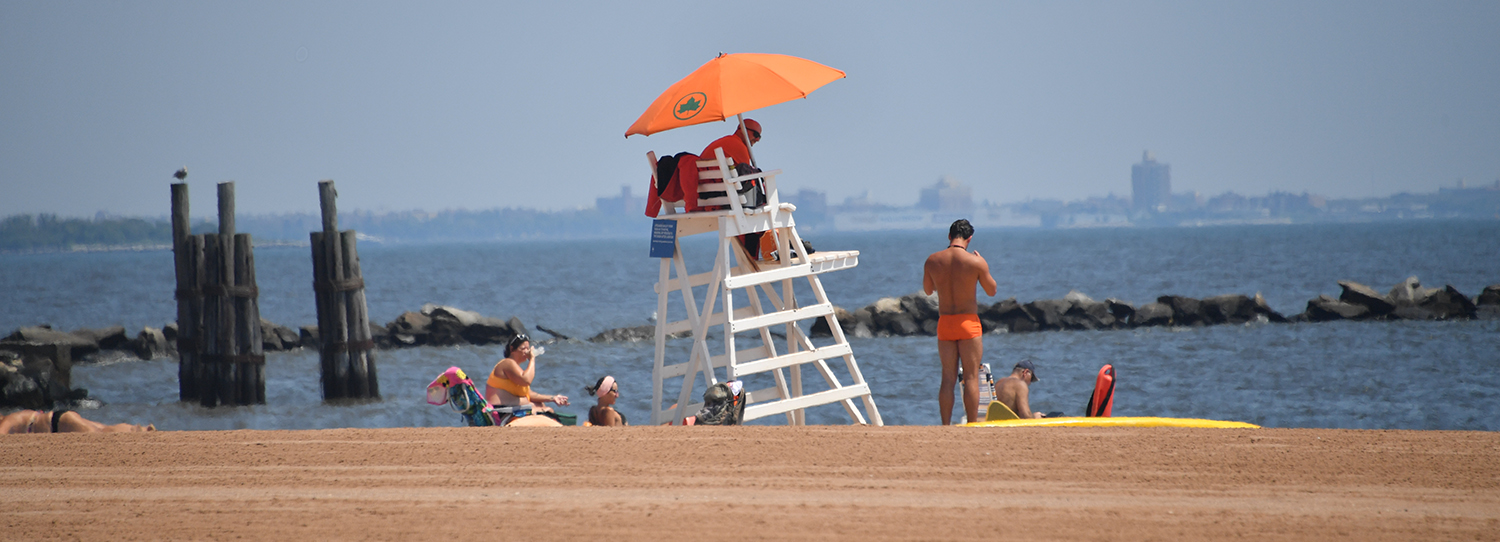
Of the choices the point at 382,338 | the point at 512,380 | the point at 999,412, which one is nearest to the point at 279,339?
the point at 382,338

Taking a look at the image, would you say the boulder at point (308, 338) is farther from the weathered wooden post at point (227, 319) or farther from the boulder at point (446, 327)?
the weathered wooden post at point (227, 319)

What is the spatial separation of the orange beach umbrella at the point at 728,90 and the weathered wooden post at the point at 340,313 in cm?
809

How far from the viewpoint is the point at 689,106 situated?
859cm

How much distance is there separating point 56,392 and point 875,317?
18.1 m

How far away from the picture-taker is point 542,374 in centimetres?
2186

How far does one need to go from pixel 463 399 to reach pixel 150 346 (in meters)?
20.2

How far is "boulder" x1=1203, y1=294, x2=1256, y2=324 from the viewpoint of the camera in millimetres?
29766

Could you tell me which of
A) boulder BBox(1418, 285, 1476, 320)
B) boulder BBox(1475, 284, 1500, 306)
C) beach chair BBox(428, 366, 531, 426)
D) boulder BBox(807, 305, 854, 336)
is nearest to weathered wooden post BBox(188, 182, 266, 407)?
beach chair BBox(428, 366, 531, 426)

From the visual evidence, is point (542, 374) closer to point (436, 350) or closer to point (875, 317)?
point (436, 350)

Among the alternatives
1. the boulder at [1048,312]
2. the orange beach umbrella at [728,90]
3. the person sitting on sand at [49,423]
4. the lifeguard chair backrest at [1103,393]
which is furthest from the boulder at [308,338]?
the lifeguard chair backrest at [1103,393]

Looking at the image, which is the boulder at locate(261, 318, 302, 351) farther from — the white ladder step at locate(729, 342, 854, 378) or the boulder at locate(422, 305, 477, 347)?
the white ladder step at locate(729, 342, 854, 378)

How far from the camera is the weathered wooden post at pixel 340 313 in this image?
614 inches

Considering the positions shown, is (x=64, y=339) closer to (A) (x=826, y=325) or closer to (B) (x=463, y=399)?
(A) (x=826, y=325)

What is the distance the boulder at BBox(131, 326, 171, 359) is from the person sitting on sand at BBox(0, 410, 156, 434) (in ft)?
59.3
